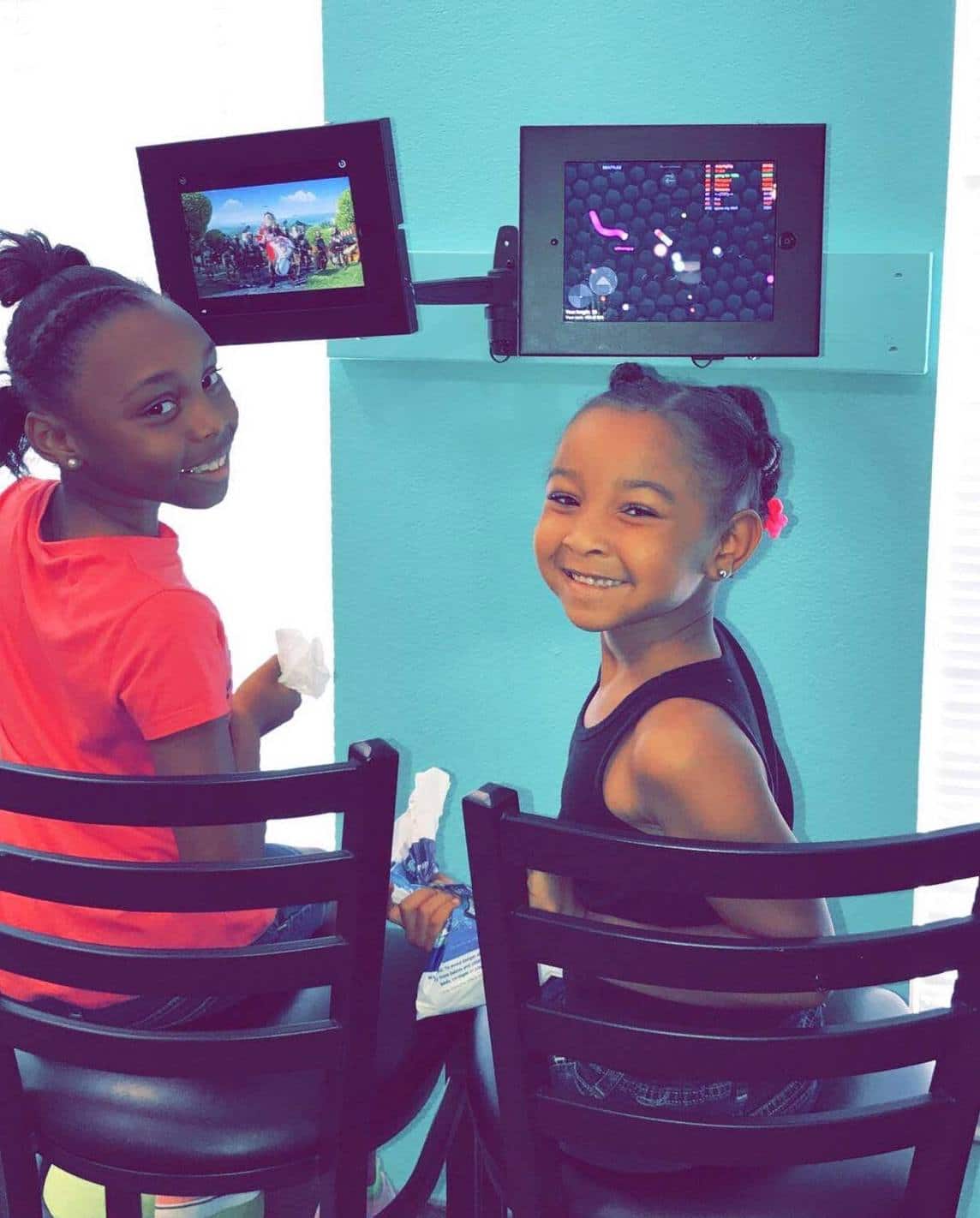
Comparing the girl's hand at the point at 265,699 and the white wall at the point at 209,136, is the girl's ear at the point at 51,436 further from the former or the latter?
the white wall at the point at 209,136

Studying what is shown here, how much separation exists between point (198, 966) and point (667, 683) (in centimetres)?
43

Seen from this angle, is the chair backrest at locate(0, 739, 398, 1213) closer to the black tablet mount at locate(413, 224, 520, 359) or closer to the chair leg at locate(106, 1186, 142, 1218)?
the chair leg at locate(106, 1186, 142, 1218)

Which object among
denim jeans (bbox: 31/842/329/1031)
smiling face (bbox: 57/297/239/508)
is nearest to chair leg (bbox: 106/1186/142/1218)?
denim jeans (bbox: 31/842/329/1031)

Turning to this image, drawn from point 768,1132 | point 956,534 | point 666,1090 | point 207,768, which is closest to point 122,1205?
point 207,768

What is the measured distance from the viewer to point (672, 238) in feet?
4.43

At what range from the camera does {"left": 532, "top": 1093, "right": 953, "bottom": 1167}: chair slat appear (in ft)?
2.99

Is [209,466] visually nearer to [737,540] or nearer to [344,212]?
[344,212]

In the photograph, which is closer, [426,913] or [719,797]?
[719,797]

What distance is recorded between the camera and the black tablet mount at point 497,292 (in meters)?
1.42

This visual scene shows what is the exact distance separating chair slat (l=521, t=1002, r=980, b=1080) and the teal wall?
0.79 metres

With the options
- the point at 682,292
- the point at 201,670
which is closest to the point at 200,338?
the point at 201,670

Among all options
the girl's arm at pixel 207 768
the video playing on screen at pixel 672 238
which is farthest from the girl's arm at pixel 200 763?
the video playing on screen at pixel 672 238

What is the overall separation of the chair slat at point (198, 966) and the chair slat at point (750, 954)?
0.60ft

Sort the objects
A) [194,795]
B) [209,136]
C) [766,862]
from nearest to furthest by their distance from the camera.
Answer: [766,862] < [194,795] < [209,136]
